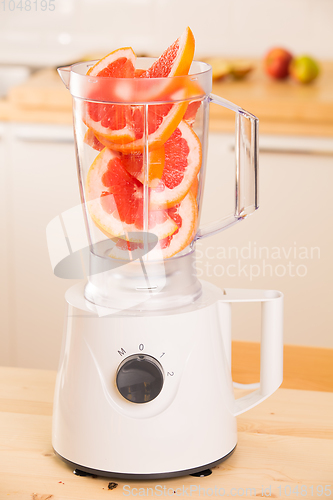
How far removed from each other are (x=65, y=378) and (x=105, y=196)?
0.19 metres

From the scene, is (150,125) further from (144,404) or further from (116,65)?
(144,404)

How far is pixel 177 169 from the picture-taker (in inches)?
22.7

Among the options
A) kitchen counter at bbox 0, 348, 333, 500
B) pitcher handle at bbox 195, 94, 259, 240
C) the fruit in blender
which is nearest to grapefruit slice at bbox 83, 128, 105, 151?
the fruit in blender

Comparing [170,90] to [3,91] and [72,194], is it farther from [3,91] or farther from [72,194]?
[3,91]

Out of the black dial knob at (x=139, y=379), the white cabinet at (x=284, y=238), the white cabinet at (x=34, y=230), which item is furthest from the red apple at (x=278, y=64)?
the black dial knob at (x=139, y=379)

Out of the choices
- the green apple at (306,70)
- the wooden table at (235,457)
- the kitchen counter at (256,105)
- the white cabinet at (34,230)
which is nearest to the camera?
the wooden table at (235,457)

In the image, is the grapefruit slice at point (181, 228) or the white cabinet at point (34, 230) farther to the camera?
the white cabinet at point (34, 230)

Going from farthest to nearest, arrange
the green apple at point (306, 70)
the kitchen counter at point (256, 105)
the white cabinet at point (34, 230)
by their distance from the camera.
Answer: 1. the green apple at point (306, 70)
2. the white cabinet at point (34, 230)
3. the kitchen counter at point (256, 105)

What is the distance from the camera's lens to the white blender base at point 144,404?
1.84 ft

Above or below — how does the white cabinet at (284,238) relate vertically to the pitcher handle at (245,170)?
below

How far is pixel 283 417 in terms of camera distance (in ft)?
2.23

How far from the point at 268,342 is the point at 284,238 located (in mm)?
1009

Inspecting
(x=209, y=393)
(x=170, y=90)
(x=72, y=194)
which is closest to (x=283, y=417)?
(x=209, y=393)

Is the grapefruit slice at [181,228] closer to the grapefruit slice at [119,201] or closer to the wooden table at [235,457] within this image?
the grapefruit slice at [119,201]
